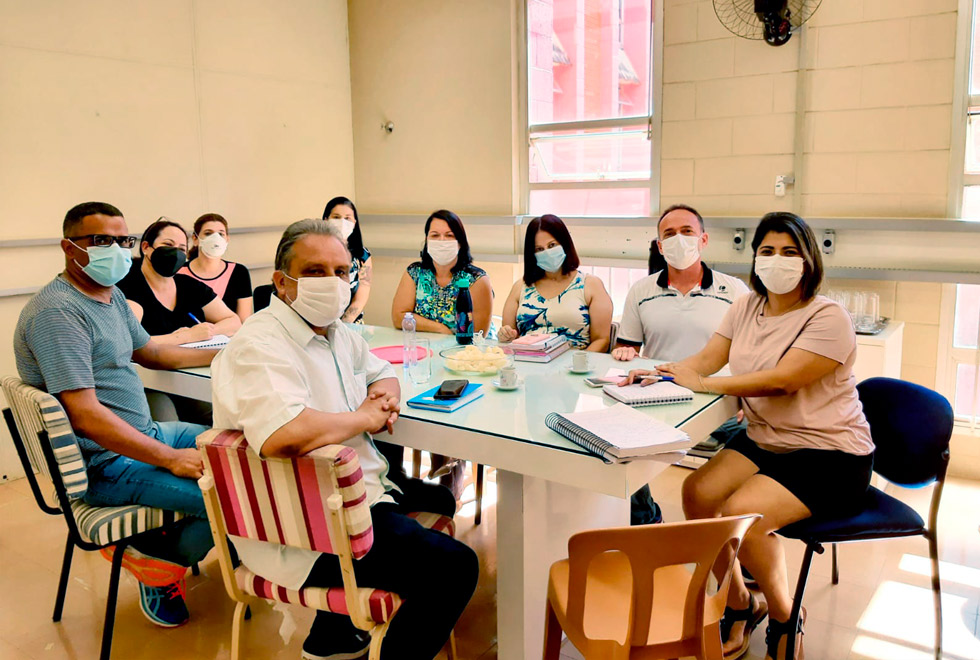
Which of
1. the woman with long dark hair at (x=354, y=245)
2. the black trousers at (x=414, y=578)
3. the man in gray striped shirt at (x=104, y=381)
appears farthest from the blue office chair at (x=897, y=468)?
the woman with long dark hair at (x=354, y=245)

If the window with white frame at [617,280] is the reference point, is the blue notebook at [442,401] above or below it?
below

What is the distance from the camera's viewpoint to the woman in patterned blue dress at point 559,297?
3275mm

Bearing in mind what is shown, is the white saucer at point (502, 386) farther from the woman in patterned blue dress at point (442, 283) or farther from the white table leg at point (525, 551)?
the woman in patterned blue dress at point (442, 283)

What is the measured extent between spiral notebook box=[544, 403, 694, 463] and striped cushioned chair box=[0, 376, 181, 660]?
1269 mm

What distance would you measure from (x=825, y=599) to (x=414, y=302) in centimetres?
214

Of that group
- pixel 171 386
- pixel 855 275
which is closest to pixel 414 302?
pixel 171 386

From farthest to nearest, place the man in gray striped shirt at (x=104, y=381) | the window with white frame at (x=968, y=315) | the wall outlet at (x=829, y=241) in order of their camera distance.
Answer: the wall outlet at (x=829, y=241) < the window with white frame at (x=968, y=315) < the man in gray striped shirt at (x=104, y=381)

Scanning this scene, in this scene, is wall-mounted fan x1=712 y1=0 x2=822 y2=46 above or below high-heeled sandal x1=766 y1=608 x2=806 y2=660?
above

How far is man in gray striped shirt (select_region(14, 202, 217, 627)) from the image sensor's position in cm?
225

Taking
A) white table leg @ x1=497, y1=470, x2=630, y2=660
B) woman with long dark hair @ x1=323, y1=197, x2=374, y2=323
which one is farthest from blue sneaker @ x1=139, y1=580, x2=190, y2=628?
woman with long dark hair @ x1=323, y1=197, x2=374, y2=323

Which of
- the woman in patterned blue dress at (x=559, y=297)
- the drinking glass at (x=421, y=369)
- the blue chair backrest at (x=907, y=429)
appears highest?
the woman in patterned blue dress at (x=559, y=297)

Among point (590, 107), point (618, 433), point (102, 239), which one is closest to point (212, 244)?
point (102, 239)

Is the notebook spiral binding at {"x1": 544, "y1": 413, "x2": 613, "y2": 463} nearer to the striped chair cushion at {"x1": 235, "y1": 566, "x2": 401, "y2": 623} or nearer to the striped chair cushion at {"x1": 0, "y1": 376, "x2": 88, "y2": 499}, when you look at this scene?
the striped chair cushion at {"x1": 235, "y1": 566, "x2": 401, "y2": 623}

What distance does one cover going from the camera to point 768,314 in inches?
97.2
